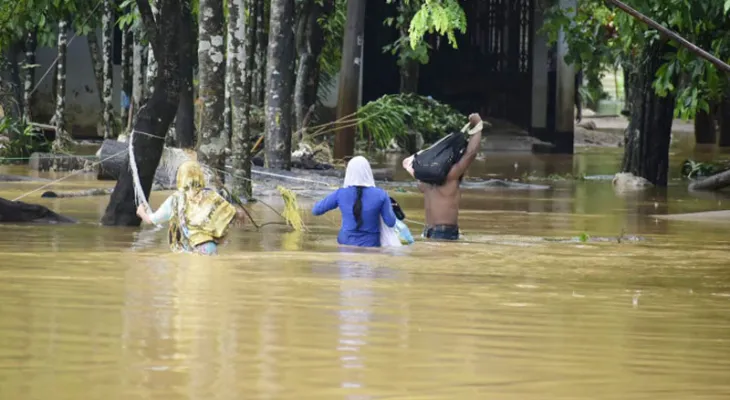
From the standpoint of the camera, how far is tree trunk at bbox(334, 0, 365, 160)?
25297 millimetres

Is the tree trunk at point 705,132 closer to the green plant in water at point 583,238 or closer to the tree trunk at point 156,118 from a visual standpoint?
the green plant in water at point 583,238

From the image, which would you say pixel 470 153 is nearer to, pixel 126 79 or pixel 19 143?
pixel 19 143

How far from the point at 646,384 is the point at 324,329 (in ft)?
6.54

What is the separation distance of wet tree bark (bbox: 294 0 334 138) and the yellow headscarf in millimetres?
15852

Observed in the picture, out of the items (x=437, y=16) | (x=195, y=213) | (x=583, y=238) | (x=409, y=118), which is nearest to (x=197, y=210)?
(x=195, y=213)

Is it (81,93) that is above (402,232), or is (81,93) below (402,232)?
above

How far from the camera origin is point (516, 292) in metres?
9.91

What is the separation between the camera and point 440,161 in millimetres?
13141

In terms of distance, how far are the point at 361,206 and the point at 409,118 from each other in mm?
18782

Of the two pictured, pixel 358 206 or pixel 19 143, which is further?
pixel 19 143

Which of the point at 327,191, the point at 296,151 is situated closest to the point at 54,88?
the point at 296,151

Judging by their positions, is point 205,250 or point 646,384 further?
point 205,250

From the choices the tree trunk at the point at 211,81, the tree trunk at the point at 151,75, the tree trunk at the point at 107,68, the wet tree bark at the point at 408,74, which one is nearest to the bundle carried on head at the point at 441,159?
the tree trunk at the point at 151,75

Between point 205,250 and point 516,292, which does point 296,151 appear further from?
point 516,292
